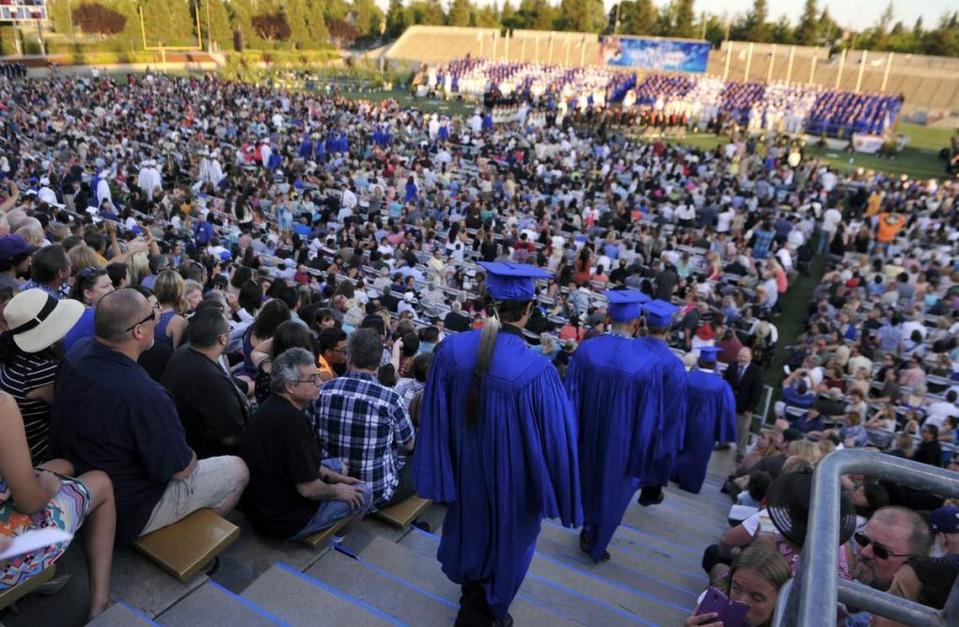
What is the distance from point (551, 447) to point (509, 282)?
2.70 ft

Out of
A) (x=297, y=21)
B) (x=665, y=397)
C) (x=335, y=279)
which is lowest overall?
(x=335, y=279)

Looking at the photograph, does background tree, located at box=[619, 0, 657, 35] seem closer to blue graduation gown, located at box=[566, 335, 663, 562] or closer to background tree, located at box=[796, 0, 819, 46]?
background tree, located at box=[796, 0, 819, 46]

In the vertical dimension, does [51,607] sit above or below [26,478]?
below

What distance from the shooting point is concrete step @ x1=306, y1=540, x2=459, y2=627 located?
10.5 ft

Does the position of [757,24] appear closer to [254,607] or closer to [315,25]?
[315,25]

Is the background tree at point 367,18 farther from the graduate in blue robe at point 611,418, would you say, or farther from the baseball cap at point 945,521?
the baseball cap at point 945,521

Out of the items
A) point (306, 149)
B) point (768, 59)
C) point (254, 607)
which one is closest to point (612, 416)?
point (254, 607)

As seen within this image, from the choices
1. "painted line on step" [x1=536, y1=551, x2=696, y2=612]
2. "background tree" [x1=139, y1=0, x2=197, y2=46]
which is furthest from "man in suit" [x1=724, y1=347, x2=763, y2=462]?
"background tree" [x1=139, y1=0, x2=197, y2=46]

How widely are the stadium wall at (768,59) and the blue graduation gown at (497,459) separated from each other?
4708cm

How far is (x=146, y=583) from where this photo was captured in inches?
115

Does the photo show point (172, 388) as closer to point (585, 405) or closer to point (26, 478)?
point (26, 478)

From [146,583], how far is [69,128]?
925 inches

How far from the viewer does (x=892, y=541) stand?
2939 millimetres

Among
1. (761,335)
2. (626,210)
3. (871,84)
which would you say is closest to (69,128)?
(626,210)
